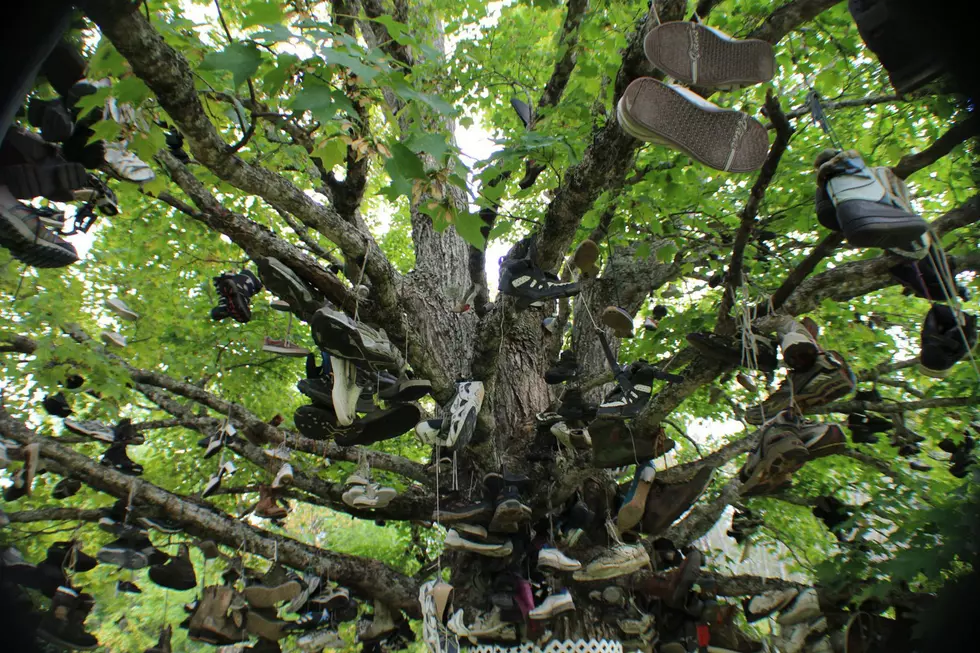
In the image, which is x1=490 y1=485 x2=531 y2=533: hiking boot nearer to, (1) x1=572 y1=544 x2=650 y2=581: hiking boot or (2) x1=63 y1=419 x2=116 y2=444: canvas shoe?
(1) x1=572 y1=544 x2=650 y2=581: hiking boot

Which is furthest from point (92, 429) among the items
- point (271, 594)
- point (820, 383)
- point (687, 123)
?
point (820, 383)

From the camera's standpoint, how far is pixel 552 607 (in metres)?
4.02

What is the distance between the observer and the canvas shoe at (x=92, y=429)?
5.28 metres

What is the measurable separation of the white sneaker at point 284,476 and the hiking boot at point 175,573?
1302mm

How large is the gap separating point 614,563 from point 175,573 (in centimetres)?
426

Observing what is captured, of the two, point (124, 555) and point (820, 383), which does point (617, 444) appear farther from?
point (124, 555)

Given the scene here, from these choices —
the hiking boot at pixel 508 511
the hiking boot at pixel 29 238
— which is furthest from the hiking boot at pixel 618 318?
the hiking boot at pixel 29 238

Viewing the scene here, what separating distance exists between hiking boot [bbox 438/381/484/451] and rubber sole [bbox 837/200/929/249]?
2588 mm

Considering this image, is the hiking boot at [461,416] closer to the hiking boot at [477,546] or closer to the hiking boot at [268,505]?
the hiking boot at [477,546]

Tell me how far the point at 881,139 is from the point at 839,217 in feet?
7.66

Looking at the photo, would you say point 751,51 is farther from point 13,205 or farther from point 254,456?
point 254,456

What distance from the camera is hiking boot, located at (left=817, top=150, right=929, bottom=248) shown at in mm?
2232

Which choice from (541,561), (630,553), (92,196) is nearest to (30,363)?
(92,196)

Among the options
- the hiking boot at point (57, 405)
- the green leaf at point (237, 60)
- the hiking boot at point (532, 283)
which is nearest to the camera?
the green leaf at point (237, 60)
